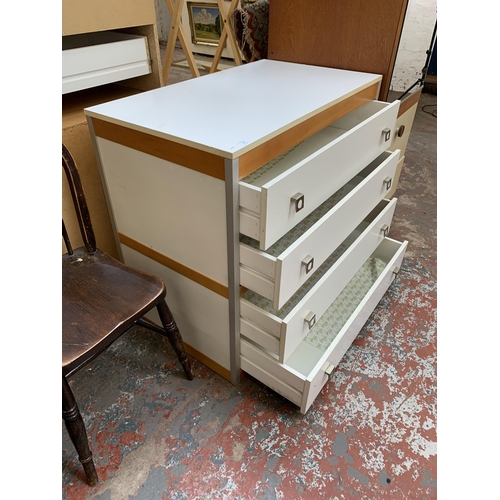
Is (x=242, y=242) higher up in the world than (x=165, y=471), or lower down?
higher up

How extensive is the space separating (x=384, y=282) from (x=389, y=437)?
1.77 feet

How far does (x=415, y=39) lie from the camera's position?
11.4 feet

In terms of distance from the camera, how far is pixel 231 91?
3.54 feet

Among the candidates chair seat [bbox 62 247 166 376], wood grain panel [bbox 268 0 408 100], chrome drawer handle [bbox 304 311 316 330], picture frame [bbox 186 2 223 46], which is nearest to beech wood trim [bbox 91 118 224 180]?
chair seat [bbox 62 247 166 376]

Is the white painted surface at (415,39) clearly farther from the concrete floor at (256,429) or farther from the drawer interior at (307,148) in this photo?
the concrete floor at (256,429)

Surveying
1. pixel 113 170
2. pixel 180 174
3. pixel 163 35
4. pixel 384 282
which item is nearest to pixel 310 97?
pixel 180 174

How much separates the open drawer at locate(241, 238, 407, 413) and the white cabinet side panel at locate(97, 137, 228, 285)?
0.29 meters

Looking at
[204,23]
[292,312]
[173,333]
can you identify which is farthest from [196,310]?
[204,23]

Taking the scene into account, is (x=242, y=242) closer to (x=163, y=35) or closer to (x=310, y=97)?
(x=310, y=97)

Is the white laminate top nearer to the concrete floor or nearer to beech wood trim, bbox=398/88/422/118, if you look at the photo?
beech wood trim, bbox=398/88/422/118

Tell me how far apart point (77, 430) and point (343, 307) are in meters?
0.88

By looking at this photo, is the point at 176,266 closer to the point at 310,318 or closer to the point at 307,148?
the point at 310,318

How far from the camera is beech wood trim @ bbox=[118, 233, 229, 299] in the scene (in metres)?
1.00

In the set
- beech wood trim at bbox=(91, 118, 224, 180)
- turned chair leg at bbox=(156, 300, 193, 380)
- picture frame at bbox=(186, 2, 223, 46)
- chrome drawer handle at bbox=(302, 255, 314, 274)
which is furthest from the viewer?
picture frame at bbox=(186, 2, 223, 46)
